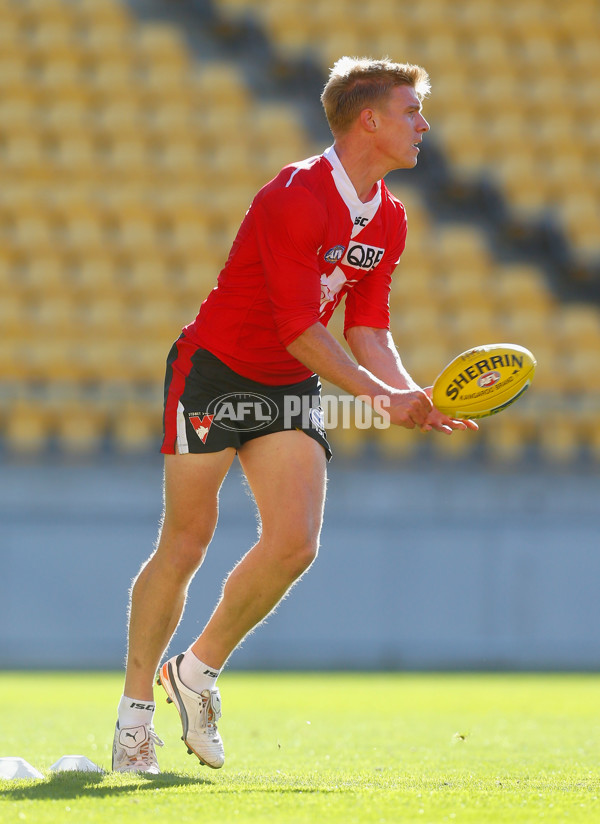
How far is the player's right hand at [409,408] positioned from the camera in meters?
3.43

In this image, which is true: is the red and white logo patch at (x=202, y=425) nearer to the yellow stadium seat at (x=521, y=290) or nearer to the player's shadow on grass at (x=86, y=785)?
the player's shadow on grass at (x=86, y=785)

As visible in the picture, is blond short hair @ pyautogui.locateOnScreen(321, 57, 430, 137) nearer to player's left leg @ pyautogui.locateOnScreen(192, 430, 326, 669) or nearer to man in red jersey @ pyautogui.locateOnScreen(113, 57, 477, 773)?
man in red jersey @ pyautogui.locateOnScreen(113, 57, 477, 773)

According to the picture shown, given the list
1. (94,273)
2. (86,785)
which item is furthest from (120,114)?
(86,785)

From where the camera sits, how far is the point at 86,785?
10.8 feet

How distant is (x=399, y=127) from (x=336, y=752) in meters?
2.20

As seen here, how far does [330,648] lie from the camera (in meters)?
9.20

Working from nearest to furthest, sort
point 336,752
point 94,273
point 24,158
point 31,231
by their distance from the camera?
point 336,752, point 94,273, point 31,231, point 24,158

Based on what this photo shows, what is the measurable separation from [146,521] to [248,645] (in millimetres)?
1199

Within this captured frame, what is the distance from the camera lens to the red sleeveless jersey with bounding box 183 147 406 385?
11.6 ft

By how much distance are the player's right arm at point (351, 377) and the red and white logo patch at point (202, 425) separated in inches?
14.3

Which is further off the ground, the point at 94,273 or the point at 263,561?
the point at 94,273

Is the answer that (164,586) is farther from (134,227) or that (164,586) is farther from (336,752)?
(134,227)

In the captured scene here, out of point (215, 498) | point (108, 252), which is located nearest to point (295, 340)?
point (215, 498)

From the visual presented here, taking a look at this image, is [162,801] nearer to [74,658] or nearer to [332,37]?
[74,658]
